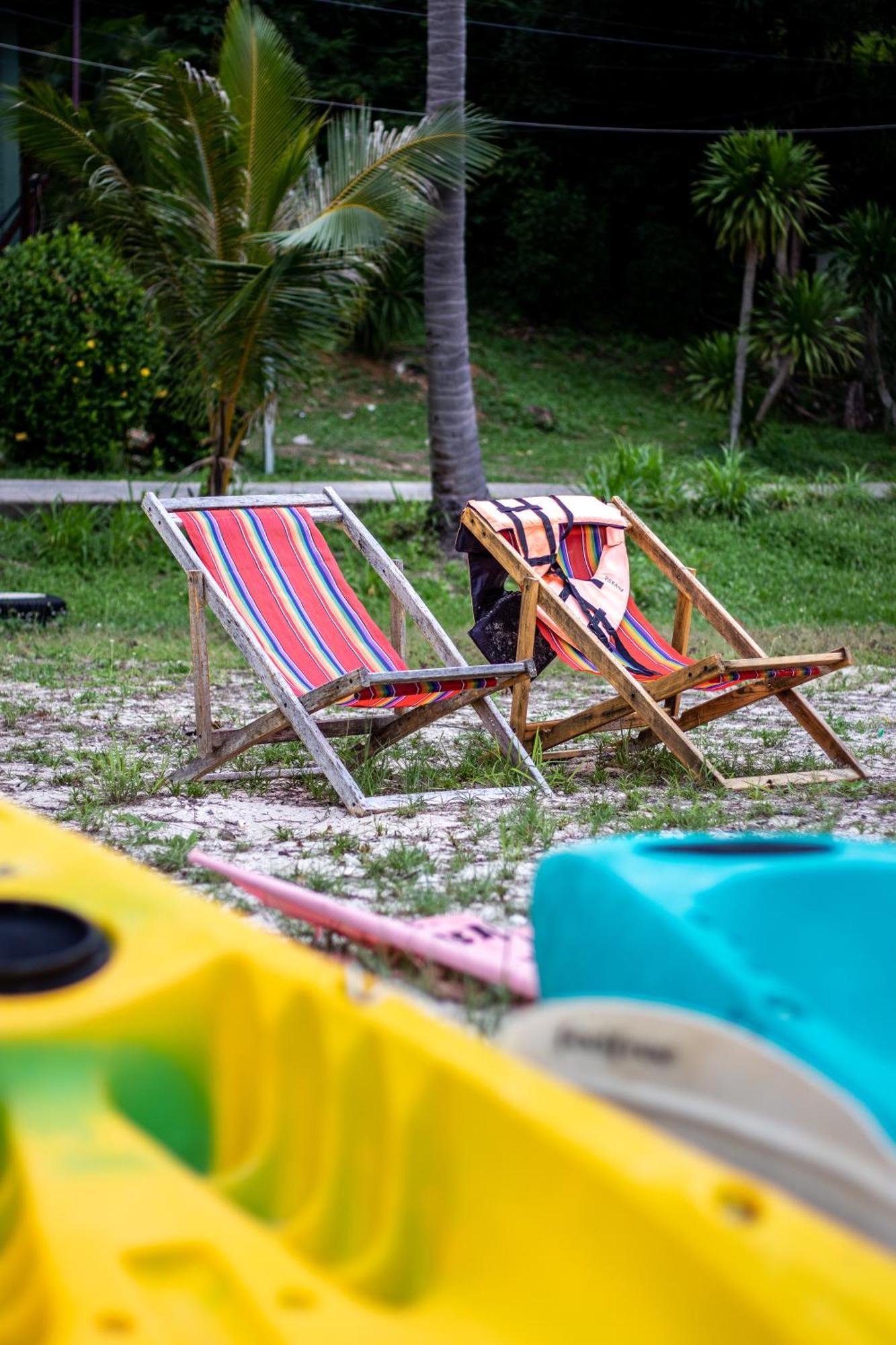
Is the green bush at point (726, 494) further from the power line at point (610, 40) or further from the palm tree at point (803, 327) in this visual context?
the power line at point (610, 40)

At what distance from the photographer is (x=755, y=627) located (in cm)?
891

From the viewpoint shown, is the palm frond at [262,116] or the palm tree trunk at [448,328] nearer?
the palm frond at [262,116]

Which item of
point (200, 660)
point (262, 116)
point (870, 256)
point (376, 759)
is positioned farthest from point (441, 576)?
point (870, 256)

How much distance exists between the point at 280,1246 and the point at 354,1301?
12cm

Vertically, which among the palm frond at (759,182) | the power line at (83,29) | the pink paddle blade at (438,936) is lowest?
the pink paddle blade at (438,936)

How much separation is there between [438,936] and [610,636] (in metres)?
2.85

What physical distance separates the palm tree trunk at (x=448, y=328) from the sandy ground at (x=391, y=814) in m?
4.42

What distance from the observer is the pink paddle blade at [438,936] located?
2254mm

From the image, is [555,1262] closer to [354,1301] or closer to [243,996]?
[354,1301]

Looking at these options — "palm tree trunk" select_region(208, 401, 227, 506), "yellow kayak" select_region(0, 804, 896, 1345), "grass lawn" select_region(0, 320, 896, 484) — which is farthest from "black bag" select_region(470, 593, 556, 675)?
"grass lawn" select_region(0, 320, 896, 484)

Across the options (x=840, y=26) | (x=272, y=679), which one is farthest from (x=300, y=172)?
(x=840, y=26)

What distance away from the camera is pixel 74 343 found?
11117 mm

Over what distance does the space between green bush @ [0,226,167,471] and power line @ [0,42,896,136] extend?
28.5ft

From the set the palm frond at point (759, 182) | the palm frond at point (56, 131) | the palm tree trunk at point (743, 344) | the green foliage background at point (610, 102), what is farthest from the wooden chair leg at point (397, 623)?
the green foliage background at point (610, 102)
